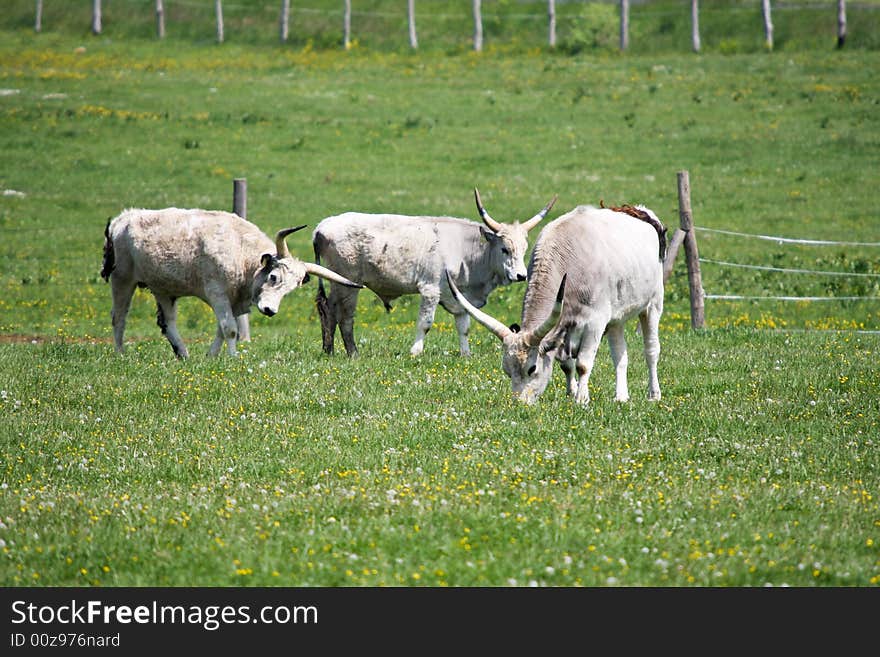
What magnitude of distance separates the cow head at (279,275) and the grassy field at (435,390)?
86 centimetres

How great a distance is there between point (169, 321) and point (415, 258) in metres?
3.59

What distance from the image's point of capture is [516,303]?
22.1 meters

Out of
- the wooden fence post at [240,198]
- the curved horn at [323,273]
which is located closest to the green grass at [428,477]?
the curved horn at [323,273]

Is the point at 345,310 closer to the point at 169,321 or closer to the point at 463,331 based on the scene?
the point at 463,331

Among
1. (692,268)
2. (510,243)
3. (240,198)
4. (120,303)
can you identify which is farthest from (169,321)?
(692,268)

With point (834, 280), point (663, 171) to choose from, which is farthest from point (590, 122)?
point (834, 280)

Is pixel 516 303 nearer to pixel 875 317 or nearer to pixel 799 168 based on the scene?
pixel 875 317

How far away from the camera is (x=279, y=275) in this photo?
1572 centimetres

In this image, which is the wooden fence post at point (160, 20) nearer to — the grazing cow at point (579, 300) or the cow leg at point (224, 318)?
the cow leg at point (224, 318)

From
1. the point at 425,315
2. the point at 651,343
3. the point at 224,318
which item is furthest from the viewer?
the point at 425,315

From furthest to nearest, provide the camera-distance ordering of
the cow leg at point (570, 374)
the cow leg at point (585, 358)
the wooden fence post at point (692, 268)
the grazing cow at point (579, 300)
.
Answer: the wooden fence post at point (692, 268) < the cow leg at point (570, 374) < the cow leg at point (585, 358) < the grazing cow at point (579, 300)

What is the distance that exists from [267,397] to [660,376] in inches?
186

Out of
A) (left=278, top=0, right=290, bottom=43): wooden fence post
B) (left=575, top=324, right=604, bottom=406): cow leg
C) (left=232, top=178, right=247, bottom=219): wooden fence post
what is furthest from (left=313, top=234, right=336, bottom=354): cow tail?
(left=278, top=0, right=290, bottom=43): wooden fence post

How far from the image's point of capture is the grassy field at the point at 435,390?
7391 mm
